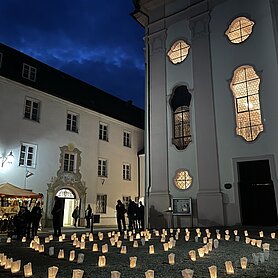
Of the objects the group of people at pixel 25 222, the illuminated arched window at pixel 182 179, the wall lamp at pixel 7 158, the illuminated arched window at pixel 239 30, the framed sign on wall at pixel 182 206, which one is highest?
the illuminated arched window at pixel 239 30

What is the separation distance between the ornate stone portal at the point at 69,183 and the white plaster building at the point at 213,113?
746 cm

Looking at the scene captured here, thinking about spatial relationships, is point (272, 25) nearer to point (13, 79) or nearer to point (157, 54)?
point (157, 54)

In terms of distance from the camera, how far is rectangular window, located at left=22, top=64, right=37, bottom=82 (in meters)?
20.9

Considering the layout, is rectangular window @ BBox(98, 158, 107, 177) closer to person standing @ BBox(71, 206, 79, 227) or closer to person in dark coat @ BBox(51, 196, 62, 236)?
person standing @ BBox(71, 206, 79, 227)

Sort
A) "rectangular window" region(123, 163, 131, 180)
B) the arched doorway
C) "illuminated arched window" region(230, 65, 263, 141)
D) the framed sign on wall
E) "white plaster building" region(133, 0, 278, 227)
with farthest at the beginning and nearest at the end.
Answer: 1. "rectangular window" region(123, 163, 131, 180)
2. the arched doorway
3. the framed sign on wall
4. "illuminated arched window" region(230, 65, 263, 141)
5. "white plaster building" region(133, 0, 278, 227)

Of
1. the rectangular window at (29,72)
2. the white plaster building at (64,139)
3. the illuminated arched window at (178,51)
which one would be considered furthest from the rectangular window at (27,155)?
the illuminated arched window at (178,51)

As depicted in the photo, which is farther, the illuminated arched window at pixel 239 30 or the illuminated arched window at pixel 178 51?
the illuminated arched window at pixel 178 51

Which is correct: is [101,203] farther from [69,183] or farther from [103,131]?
[103,131]

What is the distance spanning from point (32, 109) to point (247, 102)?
14116 mm

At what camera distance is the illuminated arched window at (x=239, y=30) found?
15086 mm

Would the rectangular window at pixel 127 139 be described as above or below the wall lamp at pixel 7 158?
above

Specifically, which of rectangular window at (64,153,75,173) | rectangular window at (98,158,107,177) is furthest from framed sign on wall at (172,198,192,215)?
rectangular window at (98,158,107,177)

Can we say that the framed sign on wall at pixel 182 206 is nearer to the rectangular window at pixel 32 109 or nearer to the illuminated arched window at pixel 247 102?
the illuminated arched window at pixel 247 102

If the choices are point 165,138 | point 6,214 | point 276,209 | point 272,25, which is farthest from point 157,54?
point 6,214
